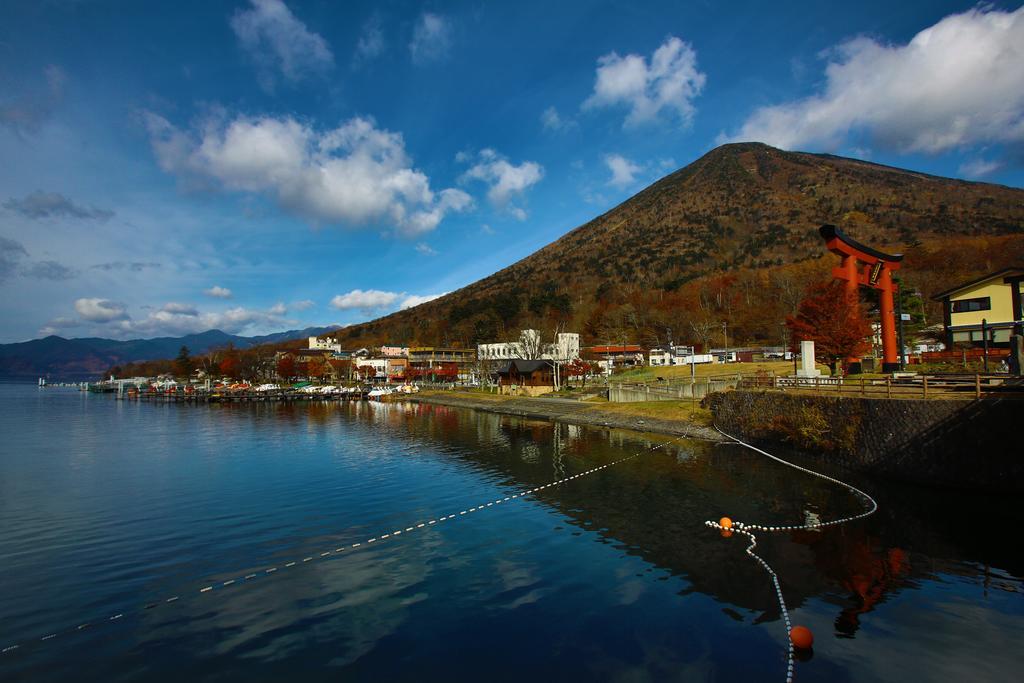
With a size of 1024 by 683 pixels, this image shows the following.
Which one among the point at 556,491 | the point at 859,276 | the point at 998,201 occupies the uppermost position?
the point at 998,201

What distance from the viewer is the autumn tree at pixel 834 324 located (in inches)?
1527

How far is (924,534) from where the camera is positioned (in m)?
14.2

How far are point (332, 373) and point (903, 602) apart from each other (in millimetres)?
131850

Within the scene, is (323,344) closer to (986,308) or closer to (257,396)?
(257,396)

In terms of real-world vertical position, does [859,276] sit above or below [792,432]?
above

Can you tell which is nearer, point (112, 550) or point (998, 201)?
point (112, 550)

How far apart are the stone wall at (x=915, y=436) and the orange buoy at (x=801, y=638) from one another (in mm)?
13126

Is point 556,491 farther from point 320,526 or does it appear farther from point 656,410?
point 656,410

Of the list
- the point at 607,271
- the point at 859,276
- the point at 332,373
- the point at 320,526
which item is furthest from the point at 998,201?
the point at 320,526

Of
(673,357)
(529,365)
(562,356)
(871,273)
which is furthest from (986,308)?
(562,356)

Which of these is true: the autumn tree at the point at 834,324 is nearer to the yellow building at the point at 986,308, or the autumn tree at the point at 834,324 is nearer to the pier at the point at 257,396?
the yellow building at the point at 986,308

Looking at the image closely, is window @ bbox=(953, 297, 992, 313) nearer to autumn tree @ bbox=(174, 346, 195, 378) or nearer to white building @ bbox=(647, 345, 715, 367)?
white building @ bbox=(647, 345, 715, 367)

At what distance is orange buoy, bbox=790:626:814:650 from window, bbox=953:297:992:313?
43952mm

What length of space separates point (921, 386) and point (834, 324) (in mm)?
20626
